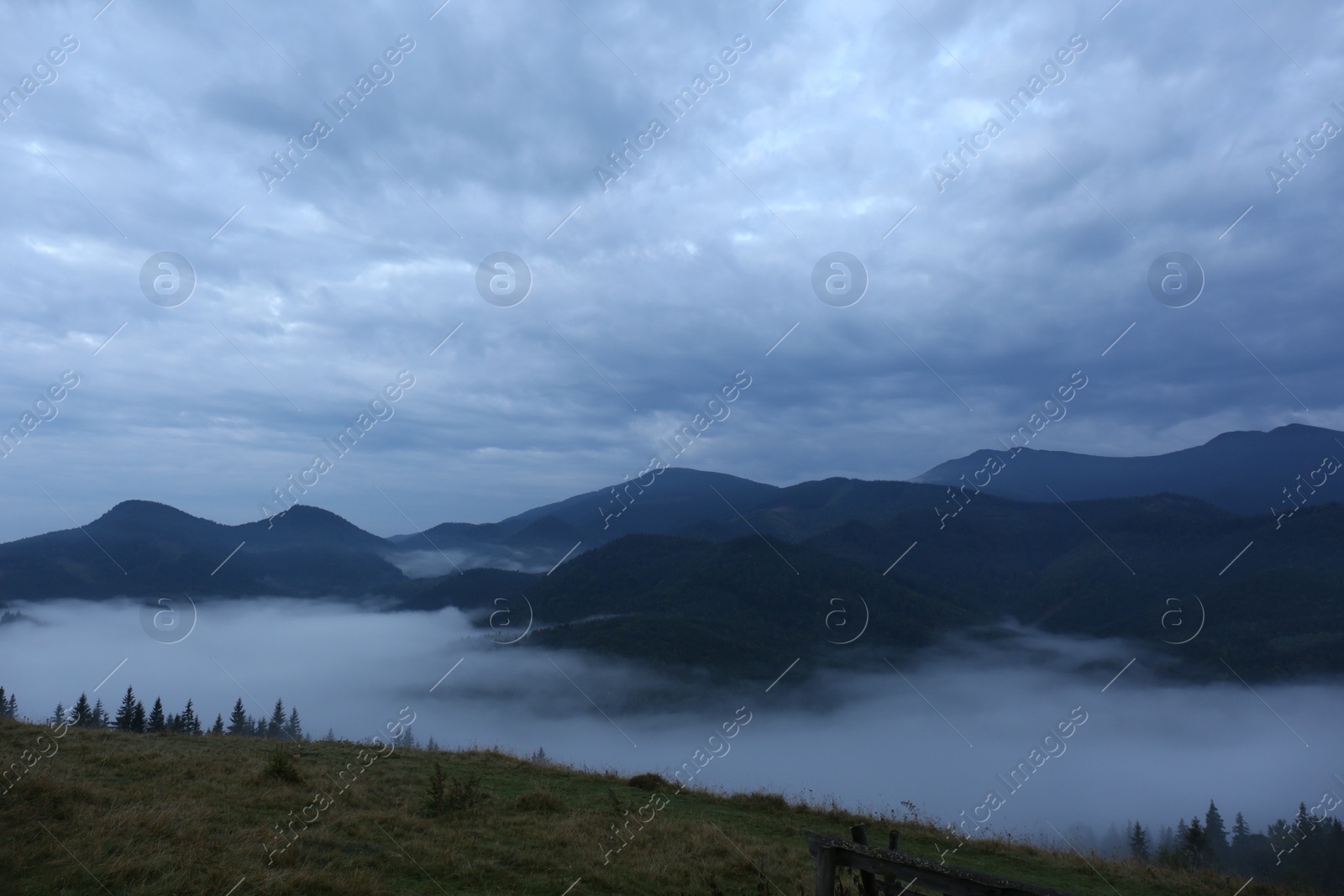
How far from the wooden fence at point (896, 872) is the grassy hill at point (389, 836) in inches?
78.5

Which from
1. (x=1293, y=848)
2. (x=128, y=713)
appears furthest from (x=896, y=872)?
(x=1293, y=848)

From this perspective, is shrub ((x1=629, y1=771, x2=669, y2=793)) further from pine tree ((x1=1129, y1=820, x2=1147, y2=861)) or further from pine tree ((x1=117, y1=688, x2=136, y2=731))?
pine tree ((x1=117, y1=688, x2=136, y2=731))

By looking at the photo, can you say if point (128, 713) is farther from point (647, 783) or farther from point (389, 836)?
point (389, 836)

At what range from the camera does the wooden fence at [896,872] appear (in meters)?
6.63

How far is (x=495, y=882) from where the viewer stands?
1041 cm

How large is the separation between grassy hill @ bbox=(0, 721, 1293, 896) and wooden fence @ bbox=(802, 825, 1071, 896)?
199 centimetres

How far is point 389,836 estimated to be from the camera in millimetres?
11906

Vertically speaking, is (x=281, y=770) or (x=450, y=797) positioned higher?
(x=281, y=770)

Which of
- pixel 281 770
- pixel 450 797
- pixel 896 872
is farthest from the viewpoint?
pixel 281 770

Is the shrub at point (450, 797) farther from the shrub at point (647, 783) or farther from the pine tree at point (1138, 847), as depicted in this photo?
the pine tree at point (1138, 847)

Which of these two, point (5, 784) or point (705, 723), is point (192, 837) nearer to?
point (5, 784)

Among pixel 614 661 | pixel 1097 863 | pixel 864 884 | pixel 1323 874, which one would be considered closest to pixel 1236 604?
pixel 1323 874

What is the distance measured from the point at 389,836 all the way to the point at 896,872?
30.3ft

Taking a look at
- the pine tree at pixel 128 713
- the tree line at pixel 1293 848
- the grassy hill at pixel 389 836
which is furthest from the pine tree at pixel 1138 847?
the pine tree at pixel 128 713
